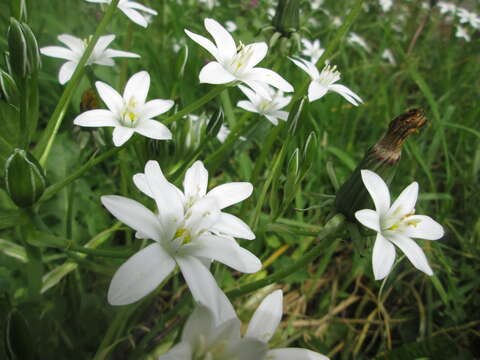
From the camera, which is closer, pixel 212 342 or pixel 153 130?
pixel 212 342

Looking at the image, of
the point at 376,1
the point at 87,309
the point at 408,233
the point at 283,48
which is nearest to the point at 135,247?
the point at 87,309

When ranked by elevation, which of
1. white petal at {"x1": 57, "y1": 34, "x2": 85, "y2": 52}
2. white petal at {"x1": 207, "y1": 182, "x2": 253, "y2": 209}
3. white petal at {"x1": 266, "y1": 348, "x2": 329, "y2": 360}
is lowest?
white petal at {"x1": 266, "y1": 348, "x2": 329, "y2": 360}

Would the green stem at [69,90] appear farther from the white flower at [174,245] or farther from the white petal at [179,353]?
the white petal at [179,353]

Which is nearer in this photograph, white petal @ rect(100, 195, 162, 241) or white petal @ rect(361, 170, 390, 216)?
white petal @ rect(100, 195, 162, 241)

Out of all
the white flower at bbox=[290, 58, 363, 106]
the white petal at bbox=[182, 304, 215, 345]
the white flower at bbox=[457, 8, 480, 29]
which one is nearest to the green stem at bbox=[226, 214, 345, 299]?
the white petal at bbox=[182, 304, 215, 345]

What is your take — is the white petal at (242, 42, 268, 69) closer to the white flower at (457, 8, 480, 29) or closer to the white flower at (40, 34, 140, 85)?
the white flower at (40, 34, 140, 85)

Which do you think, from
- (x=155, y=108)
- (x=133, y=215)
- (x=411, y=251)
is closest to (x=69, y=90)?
(x=155, y=108)

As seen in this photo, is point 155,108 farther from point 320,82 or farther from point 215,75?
point 320,82
